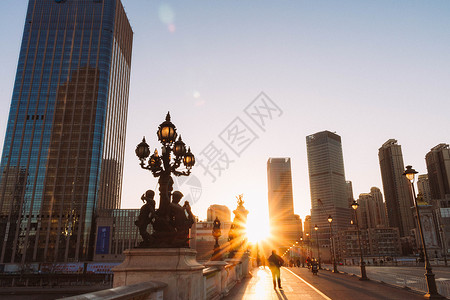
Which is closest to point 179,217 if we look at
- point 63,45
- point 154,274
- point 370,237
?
point 154,274

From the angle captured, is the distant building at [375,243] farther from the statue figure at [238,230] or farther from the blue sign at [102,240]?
the statue figure at [238,230]

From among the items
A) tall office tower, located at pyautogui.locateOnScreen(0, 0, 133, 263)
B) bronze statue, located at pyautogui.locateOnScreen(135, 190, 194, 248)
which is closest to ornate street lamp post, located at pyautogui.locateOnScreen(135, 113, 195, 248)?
bronze statue, located at pyautogui.locateOnScreen(135, 190, 194, 248)

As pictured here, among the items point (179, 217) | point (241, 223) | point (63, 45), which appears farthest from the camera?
point (63, 45)

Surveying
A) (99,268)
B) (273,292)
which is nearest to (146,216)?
(273,292)

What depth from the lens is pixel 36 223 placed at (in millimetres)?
96938

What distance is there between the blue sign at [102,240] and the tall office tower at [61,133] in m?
2.62

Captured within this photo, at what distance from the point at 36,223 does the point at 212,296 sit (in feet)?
353

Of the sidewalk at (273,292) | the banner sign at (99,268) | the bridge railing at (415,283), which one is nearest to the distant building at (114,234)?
the banner sign at (99,268)

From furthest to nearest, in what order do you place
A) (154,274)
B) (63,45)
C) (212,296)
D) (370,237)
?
(370,237) → (63,45) → (212,296) → (154,274)

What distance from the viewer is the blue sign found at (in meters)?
99.5

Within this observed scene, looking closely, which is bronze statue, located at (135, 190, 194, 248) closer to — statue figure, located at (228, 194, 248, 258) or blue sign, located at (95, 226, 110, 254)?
statue figure, located at (228, 194, 248, 258)

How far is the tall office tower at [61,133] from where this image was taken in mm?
96625

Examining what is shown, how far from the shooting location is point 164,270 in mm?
6238

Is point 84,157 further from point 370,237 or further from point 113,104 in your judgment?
point 370,237
